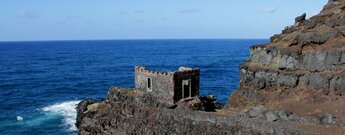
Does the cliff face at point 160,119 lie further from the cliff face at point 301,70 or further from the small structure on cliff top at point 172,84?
the cliff face at point 301,70

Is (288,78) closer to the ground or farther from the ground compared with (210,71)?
farther from the ground

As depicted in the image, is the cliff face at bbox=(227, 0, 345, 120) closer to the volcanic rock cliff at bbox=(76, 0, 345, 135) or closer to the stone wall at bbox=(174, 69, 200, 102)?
the volcanic rock cliff at bbox=(76, 0, 345, 135)

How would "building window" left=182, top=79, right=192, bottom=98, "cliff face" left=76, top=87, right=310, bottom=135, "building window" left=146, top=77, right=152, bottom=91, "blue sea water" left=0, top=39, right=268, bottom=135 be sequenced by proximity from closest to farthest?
"cliff face" left=76, top=87, right=310, bottom=135 < "building window" left=182, top=79, right=192, bottom=98 < "building window" left=146, top=77, right=152, bottom=91 < "blue sea water" left=0, top=39, right=268, bottom=135

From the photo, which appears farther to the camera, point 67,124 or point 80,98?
point 80,98

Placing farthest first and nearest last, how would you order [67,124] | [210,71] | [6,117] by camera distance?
[210,71] → [6,117] → [67,124]

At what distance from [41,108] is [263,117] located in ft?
180

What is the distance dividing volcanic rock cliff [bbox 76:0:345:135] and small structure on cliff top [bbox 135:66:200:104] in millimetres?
1011

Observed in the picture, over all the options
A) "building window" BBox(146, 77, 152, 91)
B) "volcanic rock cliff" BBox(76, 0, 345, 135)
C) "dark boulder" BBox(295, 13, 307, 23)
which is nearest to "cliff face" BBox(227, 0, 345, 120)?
"volcanic rock cliff" BBox(76, 0, 345, 135)

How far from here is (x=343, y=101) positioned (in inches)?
1585

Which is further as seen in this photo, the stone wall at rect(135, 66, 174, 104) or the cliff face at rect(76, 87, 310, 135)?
the stone wall at rect(135, 66, 174, 104)

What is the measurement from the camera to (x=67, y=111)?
268ft

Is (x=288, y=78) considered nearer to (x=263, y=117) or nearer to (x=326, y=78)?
(x=326, y=78)

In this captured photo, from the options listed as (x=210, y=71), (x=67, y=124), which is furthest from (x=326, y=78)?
(x=210, y=71)

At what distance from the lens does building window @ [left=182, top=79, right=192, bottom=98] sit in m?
52.5
